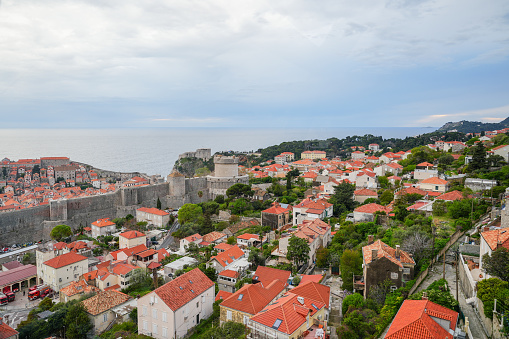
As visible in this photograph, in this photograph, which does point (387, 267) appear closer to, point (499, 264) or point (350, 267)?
point (350, 267)

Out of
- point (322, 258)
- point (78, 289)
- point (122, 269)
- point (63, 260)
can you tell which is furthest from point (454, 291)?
point (63, 260)

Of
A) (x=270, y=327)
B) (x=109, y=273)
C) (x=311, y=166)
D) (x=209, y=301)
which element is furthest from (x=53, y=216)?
(x=311, y=166)

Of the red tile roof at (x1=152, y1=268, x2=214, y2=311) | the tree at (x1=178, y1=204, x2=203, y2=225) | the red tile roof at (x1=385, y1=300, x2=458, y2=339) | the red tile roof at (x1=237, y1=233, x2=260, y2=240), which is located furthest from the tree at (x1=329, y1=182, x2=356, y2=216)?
the red tile roof at (x1=385, y1=300, x2=458, y2=339)

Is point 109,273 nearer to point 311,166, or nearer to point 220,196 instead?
point 220,196

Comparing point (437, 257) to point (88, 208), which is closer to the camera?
point (437, 257)

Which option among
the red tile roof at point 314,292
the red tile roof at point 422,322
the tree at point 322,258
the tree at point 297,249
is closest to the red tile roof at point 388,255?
the red tile roof at point 314,292
